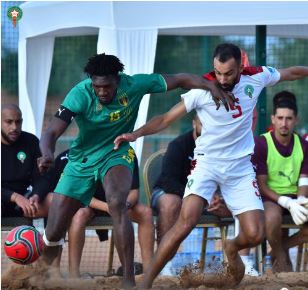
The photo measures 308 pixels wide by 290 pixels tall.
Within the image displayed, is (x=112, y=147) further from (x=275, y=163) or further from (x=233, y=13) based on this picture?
(x=233, y=13)

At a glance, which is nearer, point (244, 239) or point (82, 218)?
point (244, 239)

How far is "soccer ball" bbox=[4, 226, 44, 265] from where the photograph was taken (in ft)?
25.1

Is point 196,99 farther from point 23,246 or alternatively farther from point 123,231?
point 23,246

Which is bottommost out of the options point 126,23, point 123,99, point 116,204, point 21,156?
point 116,204

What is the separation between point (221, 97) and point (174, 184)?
6.92ft

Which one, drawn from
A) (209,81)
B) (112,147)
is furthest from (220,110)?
(112,147)

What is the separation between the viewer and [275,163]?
991 cm

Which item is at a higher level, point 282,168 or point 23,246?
point 282,168

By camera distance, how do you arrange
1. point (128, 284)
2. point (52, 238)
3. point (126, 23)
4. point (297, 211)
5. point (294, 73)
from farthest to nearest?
point (126, 23)
point (297, 211)
point (294, 73)
point (52, 238)
point (128, 284)

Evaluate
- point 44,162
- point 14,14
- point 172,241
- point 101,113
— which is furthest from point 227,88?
point 14,14

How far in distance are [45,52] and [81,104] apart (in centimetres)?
390

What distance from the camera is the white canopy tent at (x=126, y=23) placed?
418 inches

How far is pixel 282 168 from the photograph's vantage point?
32.6 feet

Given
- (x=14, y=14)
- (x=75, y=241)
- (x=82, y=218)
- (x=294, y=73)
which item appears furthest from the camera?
(x=14, y=14)
